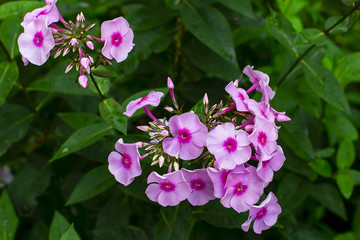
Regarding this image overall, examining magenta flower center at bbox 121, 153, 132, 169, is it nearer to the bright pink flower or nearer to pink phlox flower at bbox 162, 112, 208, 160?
pink phlox flower at bbox 162, 112, 208, 160

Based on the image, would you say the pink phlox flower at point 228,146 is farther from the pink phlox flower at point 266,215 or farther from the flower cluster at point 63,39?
the flower cluster at point 63,39

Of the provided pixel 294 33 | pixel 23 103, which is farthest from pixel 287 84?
pixel 23 103

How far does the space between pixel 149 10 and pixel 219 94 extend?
22.9 inches

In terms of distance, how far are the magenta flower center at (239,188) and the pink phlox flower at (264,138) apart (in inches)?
4.0

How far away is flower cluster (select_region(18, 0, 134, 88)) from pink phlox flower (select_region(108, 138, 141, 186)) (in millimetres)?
252

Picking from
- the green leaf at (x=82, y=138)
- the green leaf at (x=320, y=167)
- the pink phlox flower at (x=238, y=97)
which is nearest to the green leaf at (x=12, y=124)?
the green leaf at (x=82, y=138)

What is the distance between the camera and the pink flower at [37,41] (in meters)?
1.32

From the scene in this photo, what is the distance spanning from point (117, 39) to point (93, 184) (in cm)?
77

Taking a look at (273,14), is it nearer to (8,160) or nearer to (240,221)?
(240,221)

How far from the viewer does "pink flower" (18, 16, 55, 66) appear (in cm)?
132

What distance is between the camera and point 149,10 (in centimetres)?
230

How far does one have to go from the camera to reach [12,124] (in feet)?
6.94

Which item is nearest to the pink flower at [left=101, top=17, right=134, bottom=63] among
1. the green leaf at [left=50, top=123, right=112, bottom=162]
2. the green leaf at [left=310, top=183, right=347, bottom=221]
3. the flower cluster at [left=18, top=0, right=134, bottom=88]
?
the flower cluster at [left=18, top=0, right=134, bottom=88]

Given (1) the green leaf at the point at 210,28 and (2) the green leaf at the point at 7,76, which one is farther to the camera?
(1) the green leaf at the point at 210,28
